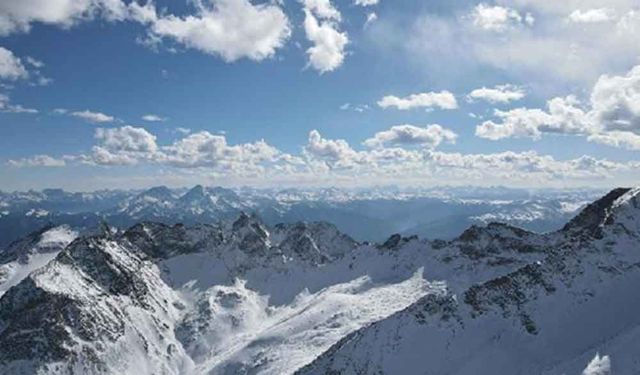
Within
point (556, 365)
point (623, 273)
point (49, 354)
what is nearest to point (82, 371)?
point (49, 354)

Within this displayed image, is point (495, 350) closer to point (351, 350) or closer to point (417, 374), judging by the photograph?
point (417, 374)

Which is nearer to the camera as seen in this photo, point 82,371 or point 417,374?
point 417,374

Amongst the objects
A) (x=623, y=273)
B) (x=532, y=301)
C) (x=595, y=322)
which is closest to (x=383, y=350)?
(x=532, y=301)

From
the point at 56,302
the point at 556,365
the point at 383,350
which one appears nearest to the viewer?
the point at 556,365

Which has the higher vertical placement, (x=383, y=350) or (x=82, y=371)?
(x=383, y=350)

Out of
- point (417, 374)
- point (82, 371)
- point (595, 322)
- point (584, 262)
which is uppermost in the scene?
point (584, 262)

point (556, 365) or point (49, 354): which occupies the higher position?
point (556, 365)

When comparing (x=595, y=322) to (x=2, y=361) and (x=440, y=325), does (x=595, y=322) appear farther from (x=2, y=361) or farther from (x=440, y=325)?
(x=2, y=361)

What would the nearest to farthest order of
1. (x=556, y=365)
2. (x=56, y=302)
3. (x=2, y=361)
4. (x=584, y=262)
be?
(x=556, y=365) → (x=584, y=262) → (x=2, y=361) → (x=56, y=302)

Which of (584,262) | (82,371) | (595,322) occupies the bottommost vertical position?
(82,371)
